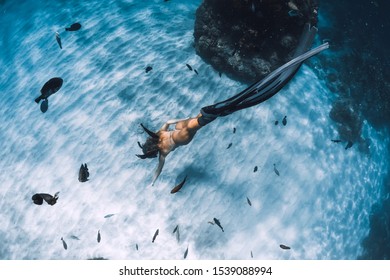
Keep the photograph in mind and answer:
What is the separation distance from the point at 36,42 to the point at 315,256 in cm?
1498

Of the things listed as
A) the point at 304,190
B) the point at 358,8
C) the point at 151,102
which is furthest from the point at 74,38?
the point at 358,8

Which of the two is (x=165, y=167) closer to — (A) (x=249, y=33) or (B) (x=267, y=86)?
(B) (x=267, y=86)

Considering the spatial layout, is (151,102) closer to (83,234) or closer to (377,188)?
(83,234)

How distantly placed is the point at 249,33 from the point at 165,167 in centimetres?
514

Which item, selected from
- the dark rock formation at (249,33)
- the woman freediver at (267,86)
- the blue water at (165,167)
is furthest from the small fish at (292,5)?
the woman freediver at (267,86)

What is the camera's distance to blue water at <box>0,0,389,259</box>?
6.74 m

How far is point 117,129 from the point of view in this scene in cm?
800

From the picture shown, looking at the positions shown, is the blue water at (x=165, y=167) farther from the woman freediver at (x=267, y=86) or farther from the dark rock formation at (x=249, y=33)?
the woman freediver at (x=267, y=86)

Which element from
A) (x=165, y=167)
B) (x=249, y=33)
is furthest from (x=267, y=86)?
(x=249, y=33)

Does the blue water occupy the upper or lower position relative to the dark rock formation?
lower

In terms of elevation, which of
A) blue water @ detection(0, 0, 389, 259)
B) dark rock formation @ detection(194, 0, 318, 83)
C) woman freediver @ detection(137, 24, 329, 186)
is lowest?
blue water @ detection(0, 0, 389, 259)

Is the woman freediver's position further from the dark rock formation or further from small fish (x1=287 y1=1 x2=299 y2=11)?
small fish (x1=287 y1=1 x2=299 y2=11)

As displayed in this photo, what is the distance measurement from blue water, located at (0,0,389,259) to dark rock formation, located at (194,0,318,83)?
0.64 metres

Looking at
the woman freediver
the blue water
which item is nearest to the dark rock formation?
the blue water
